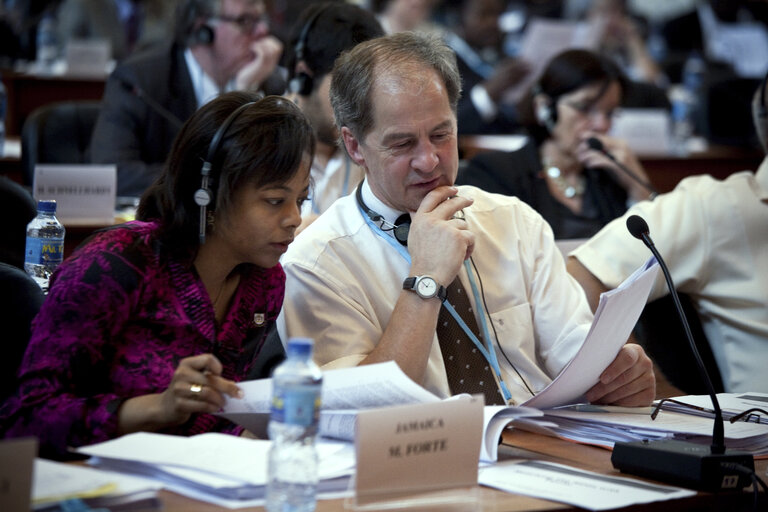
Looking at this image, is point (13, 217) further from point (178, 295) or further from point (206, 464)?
point (206, 464)

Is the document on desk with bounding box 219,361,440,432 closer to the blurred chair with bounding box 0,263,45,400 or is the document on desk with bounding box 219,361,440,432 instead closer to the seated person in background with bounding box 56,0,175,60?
the blurred chair with bounding box 0,263,45,400

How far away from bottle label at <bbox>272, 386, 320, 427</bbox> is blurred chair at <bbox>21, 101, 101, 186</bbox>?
246 centimetres

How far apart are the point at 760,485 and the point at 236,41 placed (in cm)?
281

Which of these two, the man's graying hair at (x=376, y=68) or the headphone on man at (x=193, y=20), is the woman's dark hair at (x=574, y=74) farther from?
the man's graying hair at (x=376, y=68)

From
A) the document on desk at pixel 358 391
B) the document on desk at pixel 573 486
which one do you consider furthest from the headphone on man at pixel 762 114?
the document on desk at pixel 358 391

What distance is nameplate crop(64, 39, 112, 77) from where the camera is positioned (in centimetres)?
548

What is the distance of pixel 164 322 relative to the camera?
1.54 m

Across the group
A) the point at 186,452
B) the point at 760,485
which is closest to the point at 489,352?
the point at 760,485

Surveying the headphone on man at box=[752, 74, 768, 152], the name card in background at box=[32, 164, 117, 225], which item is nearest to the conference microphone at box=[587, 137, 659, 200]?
the headphone on man at box=[752, 74, 768, 152]

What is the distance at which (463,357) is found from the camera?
1.84 metres

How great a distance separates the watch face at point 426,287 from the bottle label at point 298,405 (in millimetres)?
556

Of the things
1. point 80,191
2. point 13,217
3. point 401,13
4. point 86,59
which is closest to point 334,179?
point 80,191

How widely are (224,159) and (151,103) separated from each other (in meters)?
2.07

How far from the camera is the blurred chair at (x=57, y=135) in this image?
348cm
